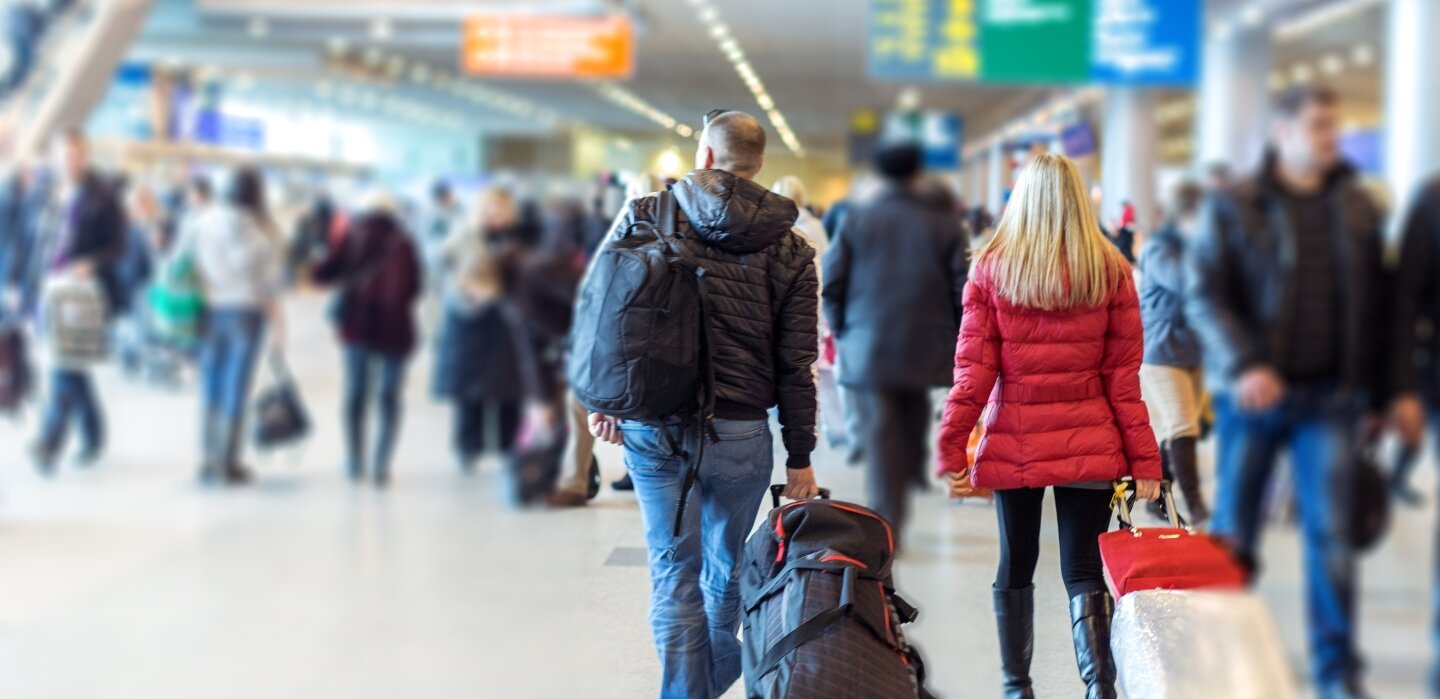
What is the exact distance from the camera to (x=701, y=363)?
9.09 ft

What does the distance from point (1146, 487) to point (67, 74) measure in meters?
10.8

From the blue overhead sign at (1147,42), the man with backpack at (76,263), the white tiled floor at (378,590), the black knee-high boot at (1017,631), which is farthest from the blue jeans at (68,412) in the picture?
the blue overhead sign at (1147,42)

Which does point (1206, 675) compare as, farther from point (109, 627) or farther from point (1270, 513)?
point (109, 627)

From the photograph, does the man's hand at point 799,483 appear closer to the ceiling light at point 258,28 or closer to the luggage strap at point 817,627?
the luggage strap at point 817,627

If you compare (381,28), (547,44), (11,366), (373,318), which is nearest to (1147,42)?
(373,318)

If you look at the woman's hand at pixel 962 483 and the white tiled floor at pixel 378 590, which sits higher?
the woman's hand at pixel 962 483

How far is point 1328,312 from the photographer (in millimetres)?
1933

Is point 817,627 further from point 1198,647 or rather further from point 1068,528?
point 1198,647

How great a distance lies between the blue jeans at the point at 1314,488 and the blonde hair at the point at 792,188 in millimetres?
1307

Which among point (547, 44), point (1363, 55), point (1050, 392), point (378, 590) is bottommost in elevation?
point (378, 590)

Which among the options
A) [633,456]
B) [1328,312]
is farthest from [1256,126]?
[633,456]

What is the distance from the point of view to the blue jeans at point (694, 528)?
2.86 meters

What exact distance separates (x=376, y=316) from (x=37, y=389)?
3.97 meters

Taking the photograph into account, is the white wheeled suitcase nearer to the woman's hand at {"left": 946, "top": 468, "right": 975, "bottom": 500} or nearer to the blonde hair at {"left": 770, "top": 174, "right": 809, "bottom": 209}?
the woman's hand at {"left": 946, "top": 468, "right": 975, "bottom": 500}
